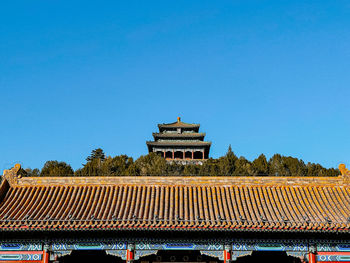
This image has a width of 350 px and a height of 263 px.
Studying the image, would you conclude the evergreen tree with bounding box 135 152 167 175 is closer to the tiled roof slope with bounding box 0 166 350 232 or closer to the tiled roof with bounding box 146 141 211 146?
the tiled roof with bounding box 146 141 211 146

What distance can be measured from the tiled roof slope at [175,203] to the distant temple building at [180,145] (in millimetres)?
54429

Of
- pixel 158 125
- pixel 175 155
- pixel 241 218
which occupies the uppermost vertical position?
pixel 158 125

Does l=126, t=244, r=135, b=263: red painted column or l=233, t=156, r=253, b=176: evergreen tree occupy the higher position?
l=233, t=156, r=253, b=176: evergreen tree

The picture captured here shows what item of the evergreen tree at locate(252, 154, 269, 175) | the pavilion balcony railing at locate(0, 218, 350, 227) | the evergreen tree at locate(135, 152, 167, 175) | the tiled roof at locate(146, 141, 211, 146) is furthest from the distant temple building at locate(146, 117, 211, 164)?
the pavilion balcony railing at locate(0, 218, 350, 227)

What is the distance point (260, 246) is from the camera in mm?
15086

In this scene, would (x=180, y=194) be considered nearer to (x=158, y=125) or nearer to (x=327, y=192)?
(x=327, y=192)

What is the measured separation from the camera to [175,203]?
1605 centimetres

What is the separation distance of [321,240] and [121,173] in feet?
140

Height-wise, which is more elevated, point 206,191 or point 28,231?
point 206,191

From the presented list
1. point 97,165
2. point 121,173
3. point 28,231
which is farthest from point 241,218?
point 97,165

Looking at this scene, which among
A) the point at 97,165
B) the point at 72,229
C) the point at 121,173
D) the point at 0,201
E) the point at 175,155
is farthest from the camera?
the point at 175,155

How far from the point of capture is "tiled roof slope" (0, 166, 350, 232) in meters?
14.3

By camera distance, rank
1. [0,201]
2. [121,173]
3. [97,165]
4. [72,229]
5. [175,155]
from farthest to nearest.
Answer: [175,155]
[97,165]
[121,173]
[0,201]
[72,229]

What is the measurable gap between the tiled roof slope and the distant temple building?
54.4 m
